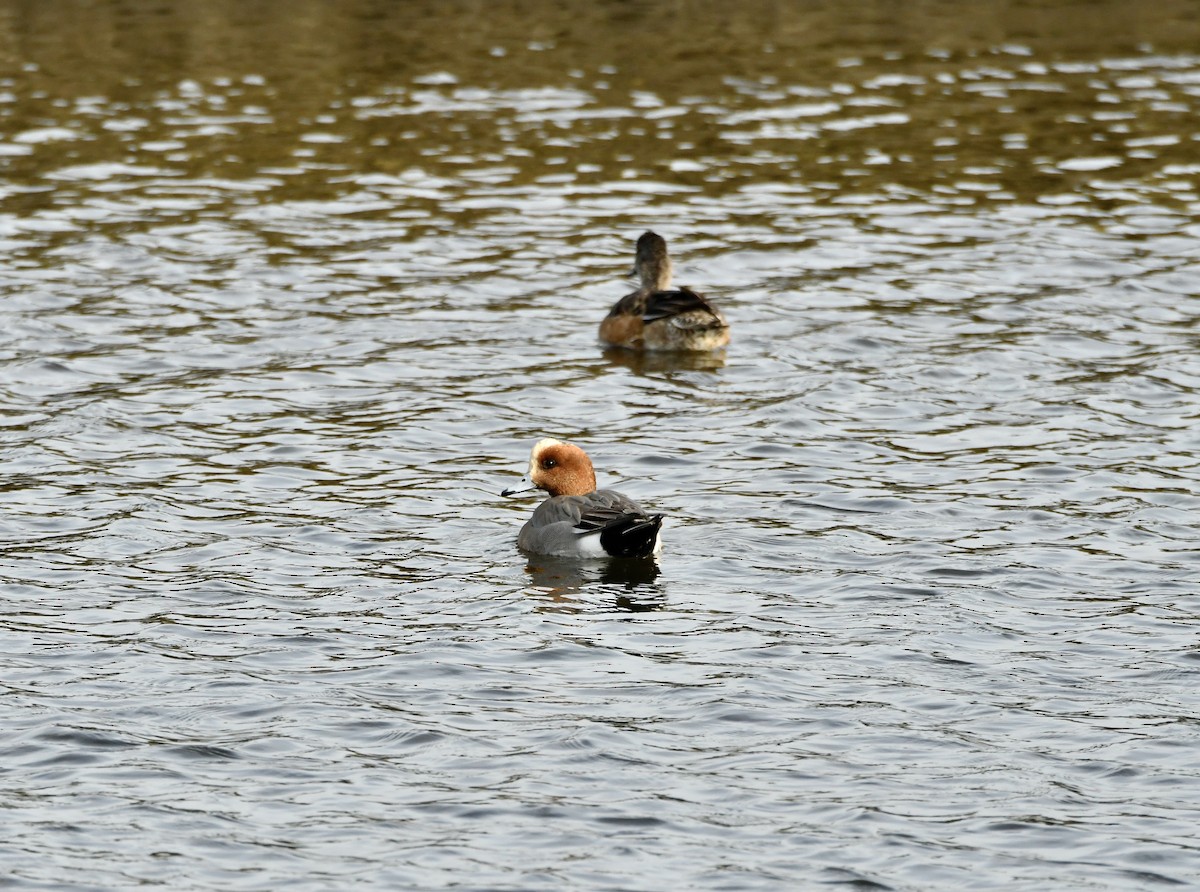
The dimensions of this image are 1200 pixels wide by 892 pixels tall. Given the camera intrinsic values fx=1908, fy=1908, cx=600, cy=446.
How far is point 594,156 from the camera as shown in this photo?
2711 cm

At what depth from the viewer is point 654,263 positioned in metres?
20.9

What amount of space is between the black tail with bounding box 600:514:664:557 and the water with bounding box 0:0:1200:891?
28cm

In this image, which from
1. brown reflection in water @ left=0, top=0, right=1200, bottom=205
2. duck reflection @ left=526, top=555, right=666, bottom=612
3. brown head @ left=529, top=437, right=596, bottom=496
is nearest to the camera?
duck reflection @ left=526, top=555, right=666, bottom=612

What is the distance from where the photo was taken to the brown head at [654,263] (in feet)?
68.2

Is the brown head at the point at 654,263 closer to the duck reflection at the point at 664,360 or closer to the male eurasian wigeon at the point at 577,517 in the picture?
the duck reflection at the point at 664,360

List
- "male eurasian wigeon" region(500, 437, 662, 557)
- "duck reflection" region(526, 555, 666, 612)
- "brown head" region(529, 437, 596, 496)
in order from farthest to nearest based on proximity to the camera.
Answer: "brown head" region(529, 437, 596, 496) < "male eurasian wigeon" region(500, 437, 662, 557) < "duck reflection" region(526, 555, 666, 612)

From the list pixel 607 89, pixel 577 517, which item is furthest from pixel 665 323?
pixel 607 89

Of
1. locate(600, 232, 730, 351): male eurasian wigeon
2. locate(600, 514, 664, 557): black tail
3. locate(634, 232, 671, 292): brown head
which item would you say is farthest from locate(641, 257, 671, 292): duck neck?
locate(600, 514, 664, 557): black tail

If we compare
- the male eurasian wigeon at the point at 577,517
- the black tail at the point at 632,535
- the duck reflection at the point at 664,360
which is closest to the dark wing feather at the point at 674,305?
the duck reflection at the point at 664,360

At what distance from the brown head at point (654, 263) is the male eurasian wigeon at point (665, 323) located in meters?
0.30

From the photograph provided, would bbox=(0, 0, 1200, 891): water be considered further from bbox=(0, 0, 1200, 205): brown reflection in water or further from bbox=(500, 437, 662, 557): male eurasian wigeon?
bbox=(500, 437, 662, 557): male eurasian wigeon

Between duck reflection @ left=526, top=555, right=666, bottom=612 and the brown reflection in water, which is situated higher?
the brown reflection in water

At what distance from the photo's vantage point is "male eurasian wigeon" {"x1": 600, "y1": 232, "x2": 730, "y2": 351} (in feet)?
64.1

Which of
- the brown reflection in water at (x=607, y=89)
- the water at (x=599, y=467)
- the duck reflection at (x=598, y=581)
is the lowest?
the duck reflection at (x=598, y=581)
